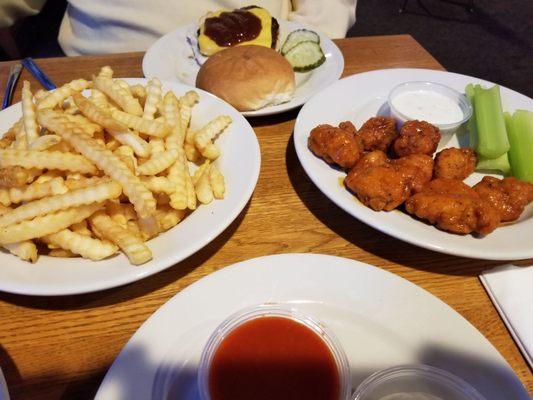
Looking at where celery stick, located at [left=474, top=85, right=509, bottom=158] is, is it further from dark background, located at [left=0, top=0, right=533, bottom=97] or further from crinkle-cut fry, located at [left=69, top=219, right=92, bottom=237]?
dark background, located at [left=0, top=0, right=533, bottom=97]

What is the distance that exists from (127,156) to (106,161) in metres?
0.11

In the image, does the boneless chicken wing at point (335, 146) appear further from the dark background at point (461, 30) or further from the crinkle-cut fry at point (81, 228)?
the dark background at point (461, 30)

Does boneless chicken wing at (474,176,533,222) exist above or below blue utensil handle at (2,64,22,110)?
above

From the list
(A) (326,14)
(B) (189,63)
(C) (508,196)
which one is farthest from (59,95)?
(A) (326,14)

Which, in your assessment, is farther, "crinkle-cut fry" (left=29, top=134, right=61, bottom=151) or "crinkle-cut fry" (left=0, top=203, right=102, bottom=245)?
"crinkle-cut fry" (left=29, top=134, right=61, bottom=151)

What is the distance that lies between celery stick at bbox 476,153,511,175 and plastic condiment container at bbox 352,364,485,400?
1004 millimetres

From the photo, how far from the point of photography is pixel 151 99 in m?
1.53

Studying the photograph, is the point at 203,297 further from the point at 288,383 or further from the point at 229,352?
the point at 288,383

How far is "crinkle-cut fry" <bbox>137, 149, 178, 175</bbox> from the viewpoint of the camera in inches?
50.0

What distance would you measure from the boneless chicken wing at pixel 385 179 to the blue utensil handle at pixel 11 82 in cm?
A: 169

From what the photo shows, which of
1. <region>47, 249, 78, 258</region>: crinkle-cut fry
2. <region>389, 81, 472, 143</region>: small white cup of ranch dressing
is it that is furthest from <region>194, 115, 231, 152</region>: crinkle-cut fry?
<region>389, 81, 472, 143</region>: small white cup of ranch dressing

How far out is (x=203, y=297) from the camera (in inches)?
44.3

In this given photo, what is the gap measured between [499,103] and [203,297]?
61.8 inches

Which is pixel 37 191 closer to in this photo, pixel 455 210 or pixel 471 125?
pixel 455 210
